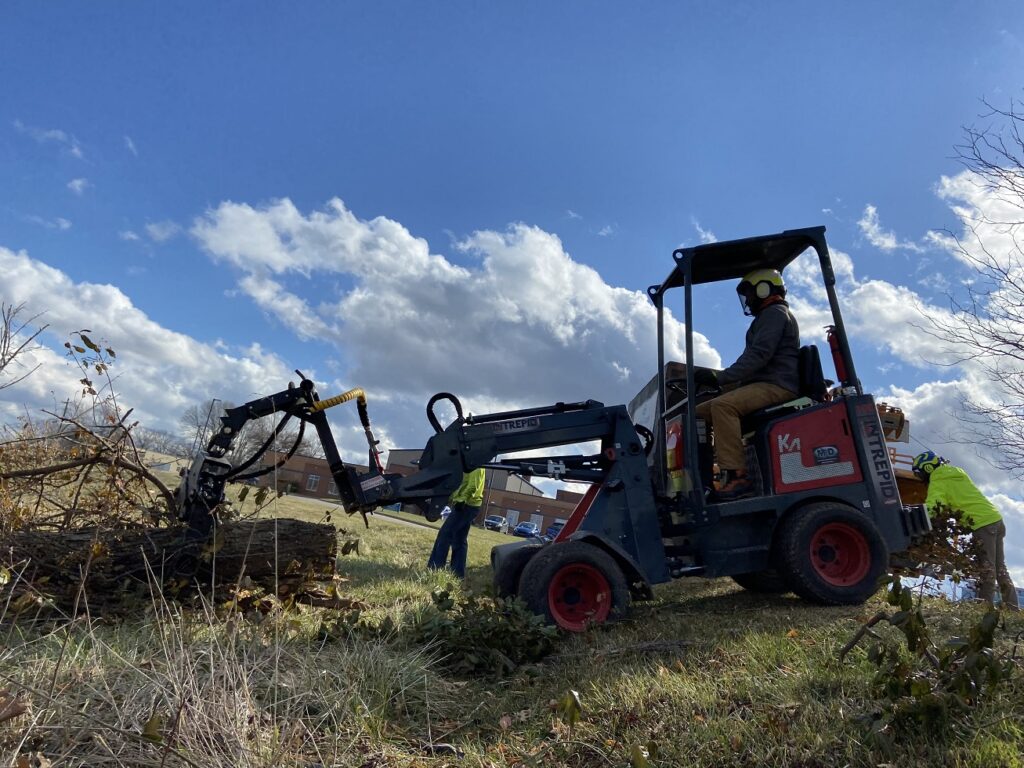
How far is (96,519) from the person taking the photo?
5.14 metres

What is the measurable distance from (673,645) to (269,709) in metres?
2.31

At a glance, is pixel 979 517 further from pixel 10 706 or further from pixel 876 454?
pixel 10 706

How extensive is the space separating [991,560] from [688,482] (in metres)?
4.59

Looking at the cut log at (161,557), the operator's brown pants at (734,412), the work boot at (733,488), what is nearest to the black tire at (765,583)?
the work boot at (733,488)

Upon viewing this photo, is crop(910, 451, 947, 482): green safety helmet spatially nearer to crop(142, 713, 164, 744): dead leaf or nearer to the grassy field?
the grassy field

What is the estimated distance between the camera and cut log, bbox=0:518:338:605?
4.54 metres

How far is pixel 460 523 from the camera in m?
8.19

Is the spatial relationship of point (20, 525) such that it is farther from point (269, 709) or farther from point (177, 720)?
point (177, 720)

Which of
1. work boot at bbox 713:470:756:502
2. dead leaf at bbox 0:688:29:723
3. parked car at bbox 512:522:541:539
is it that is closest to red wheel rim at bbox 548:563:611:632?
work boot at bbox 713:470:756:502

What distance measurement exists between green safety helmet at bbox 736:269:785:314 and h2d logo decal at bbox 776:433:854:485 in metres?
1.18

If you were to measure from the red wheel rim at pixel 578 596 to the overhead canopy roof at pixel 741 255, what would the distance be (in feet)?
8.92

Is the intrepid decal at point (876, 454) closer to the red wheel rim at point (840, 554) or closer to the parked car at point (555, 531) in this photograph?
the red wheel rim at point (840, 554)

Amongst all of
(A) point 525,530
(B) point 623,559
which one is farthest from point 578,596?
(A) point 525,530

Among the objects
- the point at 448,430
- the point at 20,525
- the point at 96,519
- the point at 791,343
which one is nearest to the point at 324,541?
the point at 448,430
